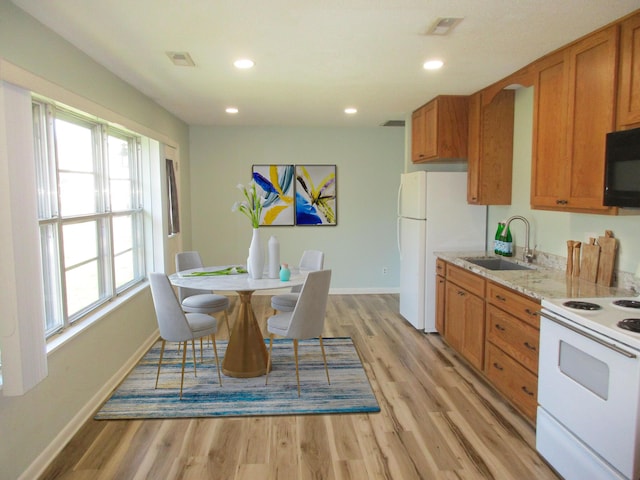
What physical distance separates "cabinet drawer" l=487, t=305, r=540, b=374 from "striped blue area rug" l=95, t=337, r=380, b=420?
0.99m

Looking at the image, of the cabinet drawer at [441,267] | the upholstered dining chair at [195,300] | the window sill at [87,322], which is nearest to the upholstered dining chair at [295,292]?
the upholstered dining chair at [195,300]

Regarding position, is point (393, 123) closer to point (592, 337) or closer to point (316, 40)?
point (316, 40)

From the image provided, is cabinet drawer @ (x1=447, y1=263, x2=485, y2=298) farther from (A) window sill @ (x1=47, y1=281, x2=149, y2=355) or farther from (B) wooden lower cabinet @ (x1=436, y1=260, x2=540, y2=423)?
(A) window sill @ (x1=47, y1=281, x2=149, y2=355)

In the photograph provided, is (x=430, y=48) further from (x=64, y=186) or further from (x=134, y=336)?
(x=134, y=336)

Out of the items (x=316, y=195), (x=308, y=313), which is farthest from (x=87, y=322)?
(x=316, y=195)

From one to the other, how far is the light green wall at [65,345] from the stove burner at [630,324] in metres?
2.79

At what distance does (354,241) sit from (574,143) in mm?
4003

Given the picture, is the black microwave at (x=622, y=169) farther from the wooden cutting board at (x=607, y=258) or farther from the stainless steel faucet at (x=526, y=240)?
the stainless steel faucet at (x=526, y=240)

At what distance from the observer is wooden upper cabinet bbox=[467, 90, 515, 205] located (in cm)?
423

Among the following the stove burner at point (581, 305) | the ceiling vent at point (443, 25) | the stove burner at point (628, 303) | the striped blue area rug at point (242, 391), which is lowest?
the striped blue area rug at point (242, 391)

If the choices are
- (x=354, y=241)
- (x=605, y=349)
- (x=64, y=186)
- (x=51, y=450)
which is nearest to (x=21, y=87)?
(x=64, y=186)

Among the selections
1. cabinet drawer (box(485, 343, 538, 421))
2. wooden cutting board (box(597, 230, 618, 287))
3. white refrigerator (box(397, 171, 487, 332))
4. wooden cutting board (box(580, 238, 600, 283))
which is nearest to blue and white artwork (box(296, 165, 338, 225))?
white refrigerator (box(397, 171, 487, 332))

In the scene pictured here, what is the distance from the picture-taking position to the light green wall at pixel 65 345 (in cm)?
223

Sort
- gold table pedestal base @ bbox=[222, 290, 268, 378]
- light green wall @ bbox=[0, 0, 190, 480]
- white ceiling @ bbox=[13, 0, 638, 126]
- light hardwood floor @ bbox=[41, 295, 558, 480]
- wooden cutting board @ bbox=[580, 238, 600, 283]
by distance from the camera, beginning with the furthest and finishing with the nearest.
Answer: gold table pedestal base @ bbox=[222, 290, 268, 378]
wooden cutting board @ bbox=[580, 238, 600, 283]
light hardwood floor @ bbox=[41, 295, 558, 480]
white ceiling @ bbox=[13, 0, 638, 126]
light green wall @ bbox=[0, 0, 190, 480]
